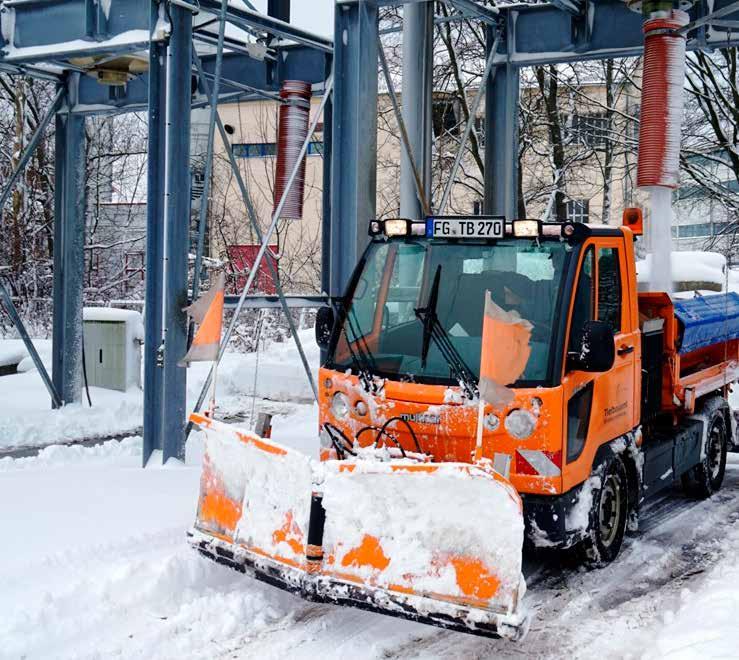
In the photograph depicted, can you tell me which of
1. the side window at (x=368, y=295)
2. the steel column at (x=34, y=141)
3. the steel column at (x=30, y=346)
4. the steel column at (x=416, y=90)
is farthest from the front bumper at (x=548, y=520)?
the steel column at (x=34, y=141)

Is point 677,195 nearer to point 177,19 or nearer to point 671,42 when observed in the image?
point 671,42

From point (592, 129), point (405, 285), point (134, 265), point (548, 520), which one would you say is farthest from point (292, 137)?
point (134, 265)

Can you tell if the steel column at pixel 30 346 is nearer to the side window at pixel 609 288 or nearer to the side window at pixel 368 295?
the side window at pixel 368 295

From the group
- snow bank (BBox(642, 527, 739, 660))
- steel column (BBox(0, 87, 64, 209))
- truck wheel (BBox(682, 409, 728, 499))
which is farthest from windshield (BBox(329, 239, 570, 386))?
steel column (BBox(0, 87, 64, 209))

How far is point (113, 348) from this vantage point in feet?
48.8

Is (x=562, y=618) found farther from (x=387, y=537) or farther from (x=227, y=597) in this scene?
(x=227, y=597)

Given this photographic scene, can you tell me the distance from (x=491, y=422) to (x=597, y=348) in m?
0.72

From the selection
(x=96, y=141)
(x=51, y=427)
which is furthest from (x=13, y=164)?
(x=51, y=427)

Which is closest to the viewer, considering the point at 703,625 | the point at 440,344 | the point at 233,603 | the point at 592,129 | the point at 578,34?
the point at 703,625

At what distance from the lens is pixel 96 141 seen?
103 feet

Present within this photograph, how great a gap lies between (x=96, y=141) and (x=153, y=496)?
85.3ft

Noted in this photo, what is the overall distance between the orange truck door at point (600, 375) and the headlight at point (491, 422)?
0.38 meters

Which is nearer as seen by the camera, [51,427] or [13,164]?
[51,427]

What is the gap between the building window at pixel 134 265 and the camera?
25.8 meters
